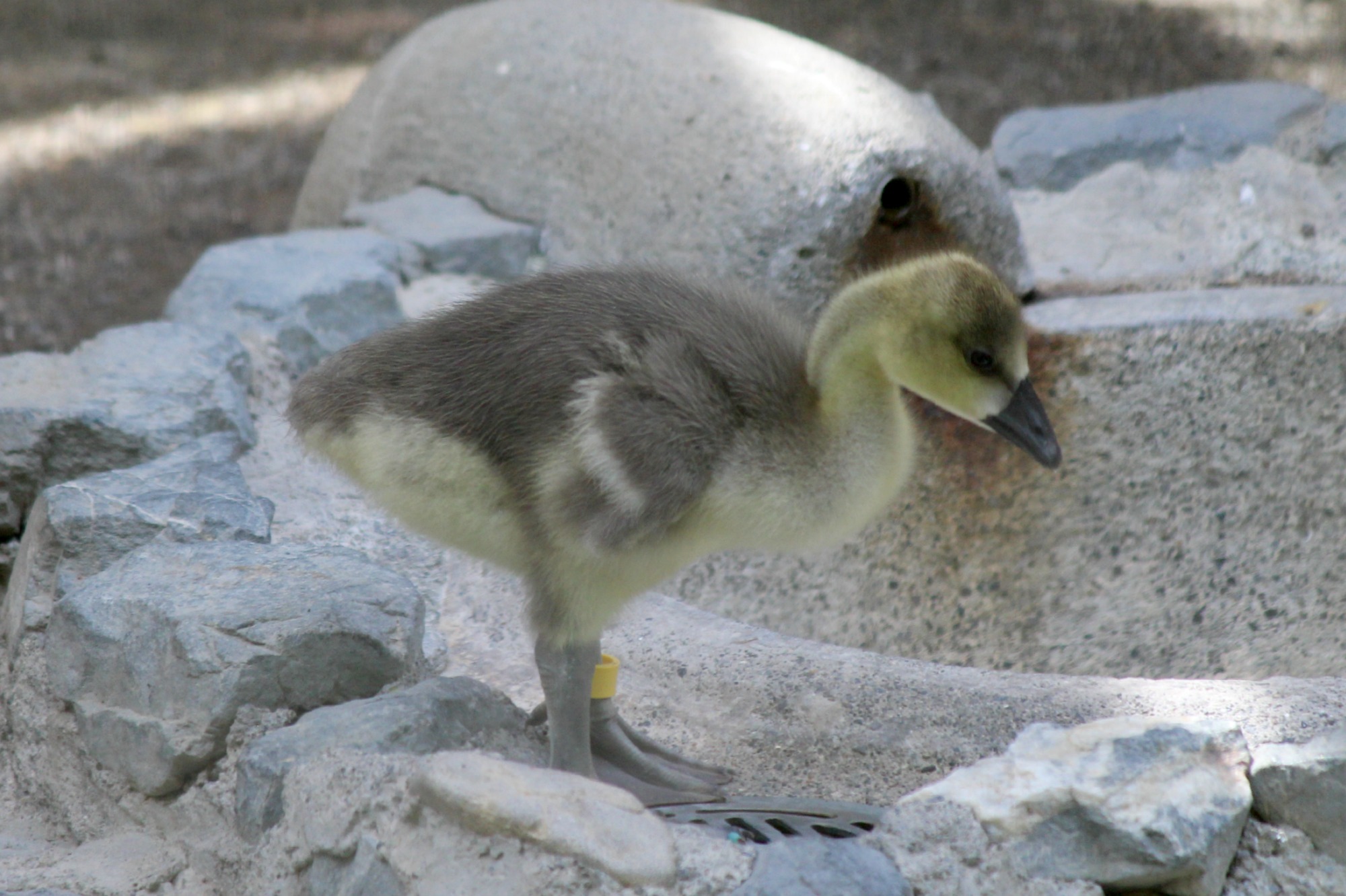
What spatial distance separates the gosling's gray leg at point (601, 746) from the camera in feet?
6.49

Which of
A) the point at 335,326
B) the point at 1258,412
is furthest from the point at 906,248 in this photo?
the point at 335,326

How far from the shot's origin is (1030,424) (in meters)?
1.89

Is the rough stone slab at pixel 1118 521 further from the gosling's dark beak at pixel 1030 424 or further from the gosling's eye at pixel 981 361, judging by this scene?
the gosling's eye at pixel 981 361

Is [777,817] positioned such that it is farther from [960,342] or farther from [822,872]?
[960,342]

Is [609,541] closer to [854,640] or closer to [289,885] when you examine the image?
[289,885]

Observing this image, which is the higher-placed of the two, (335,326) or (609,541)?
(609,541)

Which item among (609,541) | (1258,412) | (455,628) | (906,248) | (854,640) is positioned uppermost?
(609,541)

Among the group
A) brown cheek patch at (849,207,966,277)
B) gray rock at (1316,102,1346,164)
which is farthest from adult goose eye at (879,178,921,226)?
gray rock at (1316,102,1346,164)

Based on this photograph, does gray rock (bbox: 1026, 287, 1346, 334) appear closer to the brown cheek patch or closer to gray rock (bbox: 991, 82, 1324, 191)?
the brown cheek patch

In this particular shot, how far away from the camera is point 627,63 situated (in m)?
3.60

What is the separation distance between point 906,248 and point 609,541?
1.71 meters

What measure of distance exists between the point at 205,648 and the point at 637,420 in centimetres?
78

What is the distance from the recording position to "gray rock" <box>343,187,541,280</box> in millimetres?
3680

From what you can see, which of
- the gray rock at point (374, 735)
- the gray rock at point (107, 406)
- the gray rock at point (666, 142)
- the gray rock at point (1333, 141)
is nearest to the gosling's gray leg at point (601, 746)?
the gray rock at point (374, 735)
